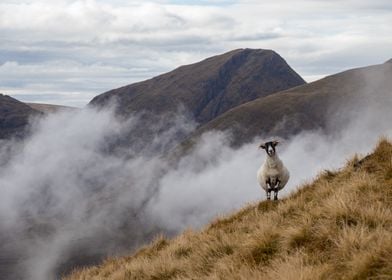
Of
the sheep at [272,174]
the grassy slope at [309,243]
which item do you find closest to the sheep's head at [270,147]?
the sheep at [272,174]

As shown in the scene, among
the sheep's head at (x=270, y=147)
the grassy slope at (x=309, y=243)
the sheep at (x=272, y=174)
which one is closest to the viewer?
the grassy slope at (x=309, y=243)

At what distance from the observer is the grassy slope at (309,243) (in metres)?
9.77

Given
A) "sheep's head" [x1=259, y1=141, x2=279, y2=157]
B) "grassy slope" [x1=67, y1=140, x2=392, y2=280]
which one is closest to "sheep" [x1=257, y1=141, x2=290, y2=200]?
"sheep's head" [x1=259, y1=141, x2=279, y2=157]

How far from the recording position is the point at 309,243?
1174 cm

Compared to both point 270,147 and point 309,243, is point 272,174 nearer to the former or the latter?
point 270,147

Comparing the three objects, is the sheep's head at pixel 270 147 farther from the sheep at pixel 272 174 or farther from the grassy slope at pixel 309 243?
the grassy slope at pixel 309 243

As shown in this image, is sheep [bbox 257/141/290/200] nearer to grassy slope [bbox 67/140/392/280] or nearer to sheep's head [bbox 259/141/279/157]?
sheep's head [bbox 259/141/279/157]

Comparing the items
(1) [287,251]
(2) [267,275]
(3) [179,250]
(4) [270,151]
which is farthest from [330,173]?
(2) [267,275]

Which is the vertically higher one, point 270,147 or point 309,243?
point 270,147

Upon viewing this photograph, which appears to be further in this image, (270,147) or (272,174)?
(270,147)

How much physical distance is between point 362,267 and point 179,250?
7414mm

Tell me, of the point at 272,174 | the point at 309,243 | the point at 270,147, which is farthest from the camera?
the point at 270,147

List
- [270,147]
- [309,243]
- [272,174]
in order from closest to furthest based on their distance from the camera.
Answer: [309,243] < [272,174] < [270,147]

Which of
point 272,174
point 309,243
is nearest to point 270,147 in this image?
point 272,174
